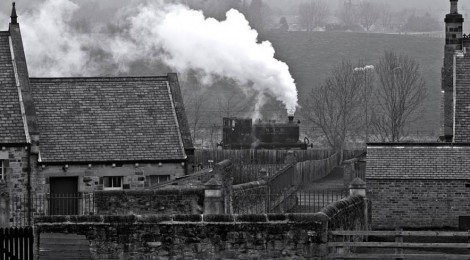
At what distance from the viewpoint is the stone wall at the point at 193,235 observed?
80.9 feet

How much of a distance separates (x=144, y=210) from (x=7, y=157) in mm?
11900

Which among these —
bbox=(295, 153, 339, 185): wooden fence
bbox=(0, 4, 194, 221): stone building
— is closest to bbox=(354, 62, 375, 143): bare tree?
bbox=(295, 153, 339, 185): wooden fence

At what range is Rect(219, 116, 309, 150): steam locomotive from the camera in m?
78.6

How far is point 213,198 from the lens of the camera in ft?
105

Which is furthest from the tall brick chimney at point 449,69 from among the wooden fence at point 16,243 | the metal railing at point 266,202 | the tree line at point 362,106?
the wooden fence at point 16,243

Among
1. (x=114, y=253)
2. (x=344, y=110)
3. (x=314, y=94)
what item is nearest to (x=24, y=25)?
(x=314, y=94)

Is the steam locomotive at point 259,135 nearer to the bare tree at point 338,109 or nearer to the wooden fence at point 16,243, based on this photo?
the bare tree at point 338,109

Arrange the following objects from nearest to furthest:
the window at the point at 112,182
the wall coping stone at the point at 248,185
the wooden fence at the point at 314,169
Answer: the wall coping stone at the point at 248,185 → the window at the point at 112,182 → the wooden fence at the point at 314,169

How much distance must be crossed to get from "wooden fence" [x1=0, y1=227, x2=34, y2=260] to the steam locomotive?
51554mm

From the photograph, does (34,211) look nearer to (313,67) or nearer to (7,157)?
(7,157)

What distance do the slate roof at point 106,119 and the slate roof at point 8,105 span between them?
1.18 meters

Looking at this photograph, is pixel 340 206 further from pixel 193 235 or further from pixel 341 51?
pixel 341 51

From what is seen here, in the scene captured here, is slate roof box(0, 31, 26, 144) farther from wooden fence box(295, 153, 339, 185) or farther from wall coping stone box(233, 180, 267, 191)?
wooden fence box(295, 153, 339, 185)

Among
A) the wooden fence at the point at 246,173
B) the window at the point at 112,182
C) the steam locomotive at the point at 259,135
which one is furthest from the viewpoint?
the steam locomotive at the point at 259,135
